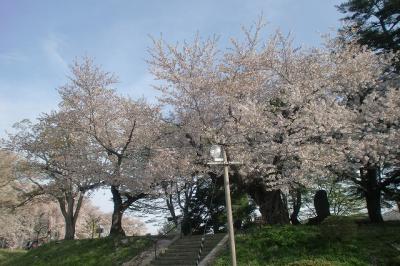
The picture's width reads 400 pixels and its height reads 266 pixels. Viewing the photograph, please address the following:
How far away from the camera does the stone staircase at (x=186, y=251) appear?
17.9 m

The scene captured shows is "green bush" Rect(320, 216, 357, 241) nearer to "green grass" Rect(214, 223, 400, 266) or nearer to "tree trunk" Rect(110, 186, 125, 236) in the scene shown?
"green grass" Rect(214, 223, 400, 266)

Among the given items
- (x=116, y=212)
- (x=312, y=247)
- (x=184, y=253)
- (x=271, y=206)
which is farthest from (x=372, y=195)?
(x=116, y=212)

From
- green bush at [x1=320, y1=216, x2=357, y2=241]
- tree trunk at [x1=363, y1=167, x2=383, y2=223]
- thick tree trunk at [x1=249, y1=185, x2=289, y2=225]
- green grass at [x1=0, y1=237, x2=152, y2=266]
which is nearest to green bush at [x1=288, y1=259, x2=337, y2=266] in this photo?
green bush at [x1=320, y1=216, x2=357, y2=241]

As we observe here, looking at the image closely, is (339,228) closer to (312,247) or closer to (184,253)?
(312,247)

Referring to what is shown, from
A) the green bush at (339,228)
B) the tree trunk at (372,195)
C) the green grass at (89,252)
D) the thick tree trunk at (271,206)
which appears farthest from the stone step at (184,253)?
the tree trunk at (372,195)

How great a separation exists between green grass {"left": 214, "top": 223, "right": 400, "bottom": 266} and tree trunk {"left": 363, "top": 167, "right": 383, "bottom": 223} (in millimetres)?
4270

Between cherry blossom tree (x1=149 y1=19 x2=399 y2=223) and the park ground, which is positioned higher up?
cherry blossom tree (x1=149 y1=19 x2=399 y2=223)

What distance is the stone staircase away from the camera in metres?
17.9

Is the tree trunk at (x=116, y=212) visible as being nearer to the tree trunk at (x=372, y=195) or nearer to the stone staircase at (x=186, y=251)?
the stone staircase at (x=186, y=251)

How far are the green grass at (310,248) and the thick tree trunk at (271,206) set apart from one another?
5.65 feet

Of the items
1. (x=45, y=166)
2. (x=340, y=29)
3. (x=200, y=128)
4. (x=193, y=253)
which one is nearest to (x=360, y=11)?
(x=340, y=29)

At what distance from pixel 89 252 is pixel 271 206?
34.3 ft

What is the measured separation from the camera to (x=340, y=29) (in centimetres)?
2436

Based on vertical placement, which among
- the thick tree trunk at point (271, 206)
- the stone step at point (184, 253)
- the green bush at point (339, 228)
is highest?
the thick tree trunk at point (271, 206)
